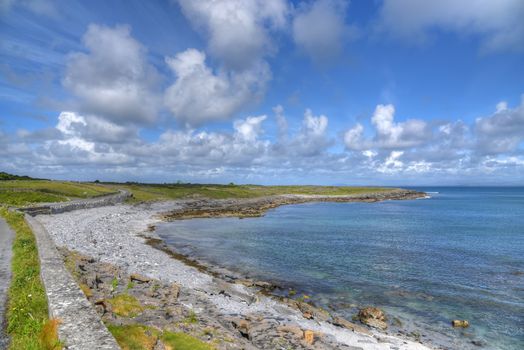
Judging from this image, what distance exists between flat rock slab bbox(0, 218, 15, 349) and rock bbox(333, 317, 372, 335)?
1736cm

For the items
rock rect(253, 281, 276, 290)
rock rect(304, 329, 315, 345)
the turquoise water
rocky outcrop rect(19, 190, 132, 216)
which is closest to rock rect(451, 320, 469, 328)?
the turquoise water

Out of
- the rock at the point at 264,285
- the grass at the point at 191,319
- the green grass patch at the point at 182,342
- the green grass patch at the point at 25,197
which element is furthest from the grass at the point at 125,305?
the green grass patch at the point at 25,197

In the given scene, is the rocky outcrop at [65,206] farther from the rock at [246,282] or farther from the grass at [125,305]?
the grass at [125,305]

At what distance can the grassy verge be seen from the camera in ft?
34.7

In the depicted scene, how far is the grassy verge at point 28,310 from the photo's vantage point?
10.6 meters

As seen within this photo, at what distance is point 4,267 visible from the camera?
20.7 metres

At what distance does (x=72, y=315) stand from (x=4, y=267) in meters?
12.7

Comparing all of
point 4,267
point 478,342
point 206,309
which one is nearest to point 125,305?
point 206,309

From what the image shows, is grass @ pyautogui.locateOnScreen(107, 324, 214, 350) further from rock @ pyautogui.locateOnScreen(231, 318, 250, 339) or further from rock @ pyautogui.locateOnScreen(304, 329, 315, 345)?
rock @ pyautogui.locateOnScreen(304, 329, 315, 345)

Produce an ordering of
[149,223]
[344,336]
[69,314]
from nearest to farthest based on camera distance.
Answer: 1. [69,314]
2. [344,336]
3. [149,223]

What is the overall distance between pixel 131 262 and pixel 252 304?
15.5 metres

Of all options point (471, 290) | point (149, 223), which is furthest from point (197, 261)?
point (149, 223)

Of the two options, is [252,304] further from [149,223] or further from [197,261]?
[149,223]

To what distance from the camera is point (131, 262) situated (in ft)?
112
